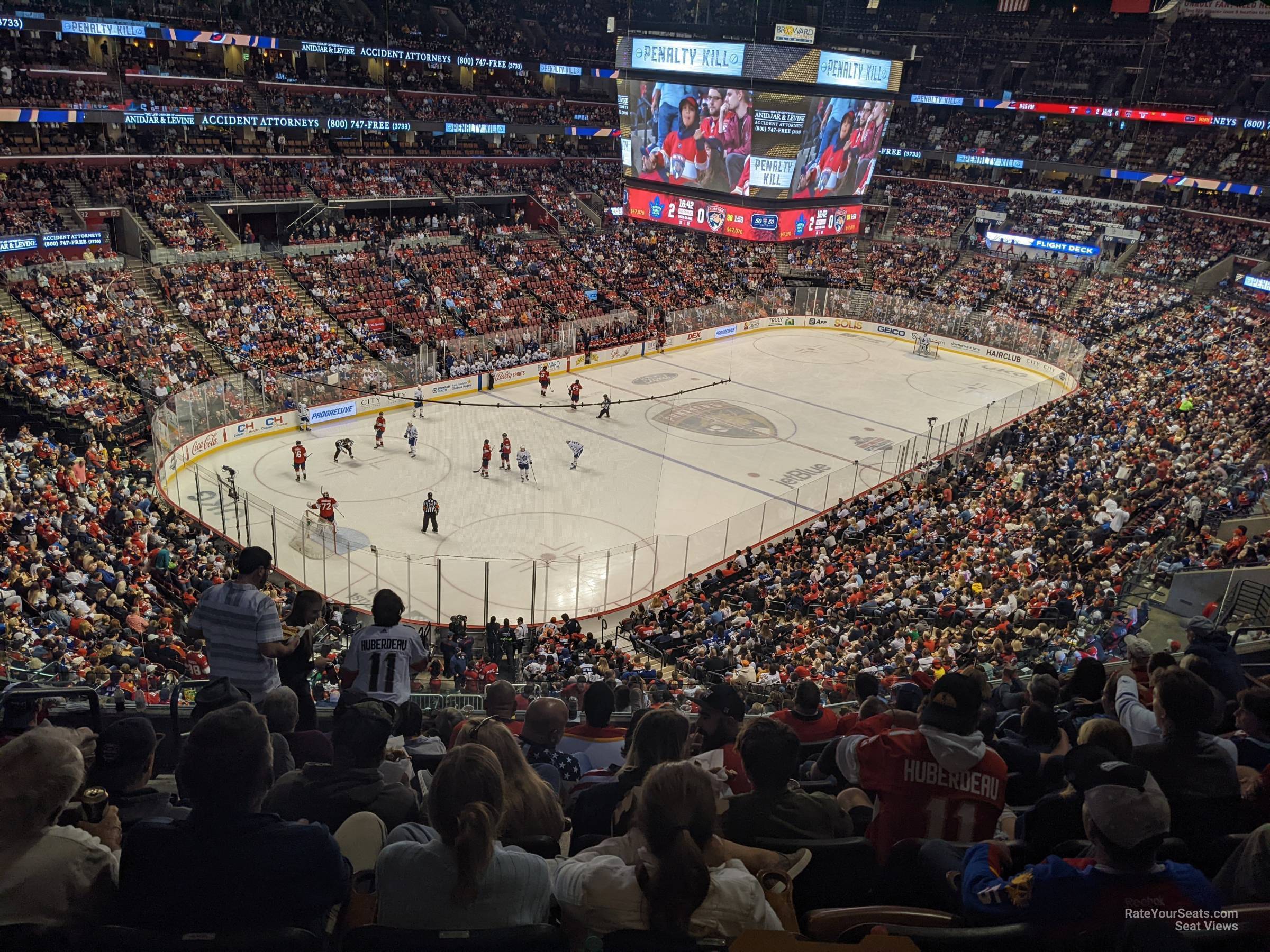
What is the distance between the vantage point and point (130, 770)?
13.1 ft

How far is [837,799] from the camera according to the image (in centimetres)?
464

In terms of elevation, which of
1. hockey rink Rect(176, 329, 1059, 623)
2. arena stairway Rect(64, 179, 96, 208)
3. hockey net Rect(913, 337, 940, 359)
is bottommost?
hockey rink Rect(176, 329, 1059, 623)

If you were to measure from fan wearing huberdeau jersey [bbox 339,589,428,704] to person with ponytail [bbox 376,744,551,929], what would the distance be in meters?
2.97

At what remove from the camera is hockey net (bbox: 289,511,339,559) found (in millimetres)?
21219

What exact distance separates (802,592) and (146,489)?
49.1ft

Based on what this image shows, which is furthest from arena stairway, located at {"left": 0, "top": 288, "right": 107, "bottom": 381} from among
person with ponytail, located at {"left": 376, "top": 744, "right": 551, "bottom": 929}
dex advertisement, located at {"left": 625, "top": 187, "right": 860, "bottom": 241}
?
person with ponytail, located at {"left": 376, "top": 744, "right": 551, "bottom": 929}

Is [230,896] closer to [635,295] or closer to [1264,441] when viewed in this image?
[1264,441]

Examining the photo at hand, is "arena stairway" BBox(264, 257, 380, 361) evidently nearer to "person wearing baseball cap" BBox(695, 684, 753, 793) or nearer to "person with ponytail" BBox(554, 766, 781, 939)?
"person wearing baseball cap" BBox(695, 684, 753, 793)

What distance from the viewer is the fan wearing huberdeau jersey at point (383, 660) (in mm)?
6289

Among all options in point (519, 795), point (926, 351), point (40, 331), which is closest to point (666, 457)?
point (40, 331)

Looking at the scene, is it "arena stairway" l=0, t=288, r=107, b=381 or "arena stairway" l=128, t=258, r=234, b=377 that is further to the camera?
"arena stairway" l=128, t=258, r=234, b=377

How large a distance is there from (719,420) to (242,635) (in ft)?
99.8

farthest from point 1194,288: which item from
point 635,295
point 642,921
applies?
point 642,921

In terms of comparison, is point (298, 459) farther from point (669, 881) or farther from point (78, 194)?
point (669, 881)
